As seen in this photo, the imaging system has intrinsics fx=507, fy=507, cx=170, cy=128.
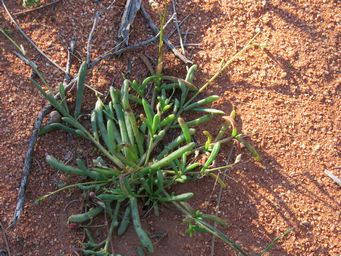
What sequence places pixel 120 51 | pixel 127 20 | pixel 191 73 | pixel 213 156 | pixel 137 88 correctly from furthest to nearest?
pixel 127 20
pixel 120 51
pixel 191 73
pixel 137 88
pixel 213 156

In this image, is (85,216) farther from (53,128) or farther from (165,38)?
(165,38)

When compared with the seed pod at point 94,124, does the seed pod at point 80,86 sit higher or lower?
higher

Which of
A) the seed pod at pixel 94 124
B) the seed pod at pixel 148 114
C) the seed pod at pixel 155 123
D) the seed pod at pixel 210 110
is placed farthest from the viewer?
the seed pod at pixel 210 110

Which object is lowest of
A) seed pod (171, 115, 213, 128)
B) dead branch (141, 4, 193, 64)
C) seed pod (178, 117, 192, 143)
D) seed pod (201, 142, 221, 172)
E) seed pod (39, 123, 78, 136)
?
seed pod (201, 142, 221, 172)

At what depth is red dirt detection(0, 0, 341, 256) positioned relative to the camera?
3.06m

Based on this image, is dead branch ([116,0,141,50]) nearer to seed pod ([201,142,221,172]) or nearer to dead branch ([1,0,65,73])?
dead branch ([1,0,65,73])

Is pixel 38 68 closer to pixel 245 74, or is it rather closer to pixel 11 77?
pixel 11 77

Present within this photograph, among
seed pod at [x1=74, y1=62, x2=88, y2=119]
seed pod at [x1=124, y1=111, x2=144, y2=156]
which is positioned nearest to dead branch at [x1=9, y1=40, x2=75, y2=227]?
seed pod at [x1=74, y1=62, x2=88, y2=119]

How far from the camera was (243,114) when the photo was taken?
341cm

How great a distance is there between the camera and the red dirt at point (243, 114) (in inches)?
120

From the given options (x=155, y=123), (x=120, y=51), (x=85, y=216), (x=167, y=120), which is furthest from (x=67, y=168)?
(x=120, y=51)

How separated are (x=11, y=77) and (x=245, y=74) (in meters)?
1.60

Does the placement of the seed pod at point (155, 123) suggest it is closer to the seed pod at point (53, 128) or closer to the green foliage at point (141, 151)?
the green foliage at point (141, 151)

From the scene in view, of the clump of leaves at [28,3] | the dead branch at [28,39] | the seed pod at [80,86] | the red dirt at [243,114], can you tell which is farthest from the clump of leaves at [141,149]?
the clump of leaves at [28,3]
